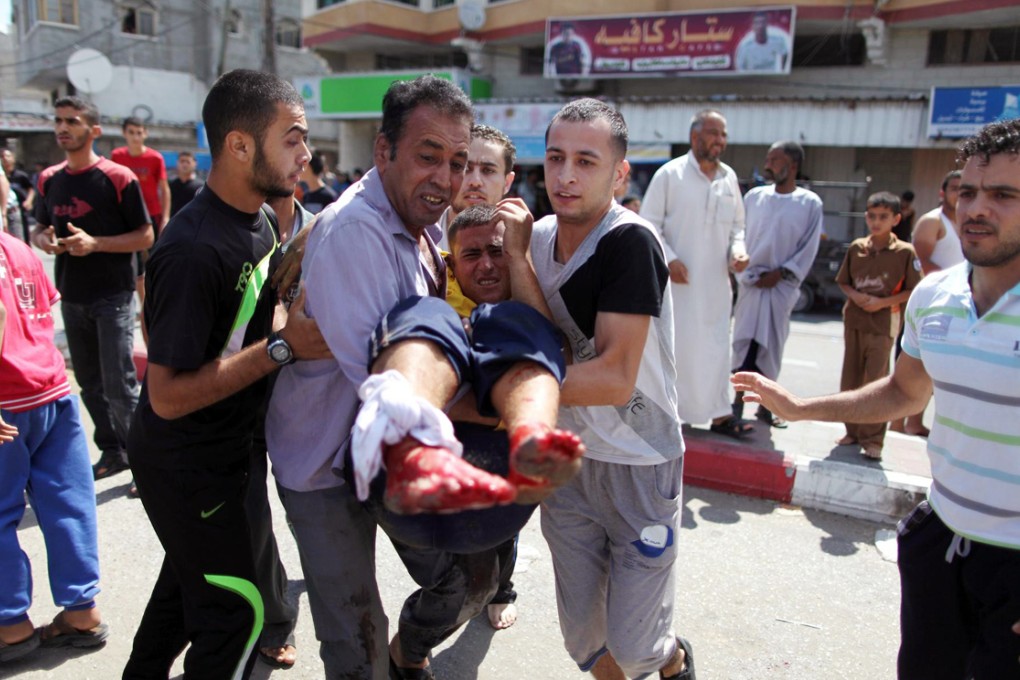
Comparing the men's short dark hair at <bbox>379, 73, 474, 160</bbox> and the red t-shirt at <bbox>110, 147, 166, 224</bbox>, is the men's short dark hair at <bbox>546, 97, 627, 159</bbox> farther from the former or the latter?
the red t-shirt at <bbox>110, 147, 166, 224</bbox>

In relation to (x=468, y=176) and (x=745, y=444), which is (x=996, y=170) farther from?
(x=745, y=444)

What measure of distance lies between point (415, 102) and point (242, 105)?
21.2 inches

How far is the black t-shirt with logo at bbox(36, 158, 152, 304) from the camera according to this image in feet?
14.6

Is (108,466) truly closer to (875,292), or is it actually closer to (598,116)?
(598,116)

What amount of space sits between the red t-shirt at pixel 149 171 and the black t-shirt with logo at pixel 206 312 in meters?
5.56

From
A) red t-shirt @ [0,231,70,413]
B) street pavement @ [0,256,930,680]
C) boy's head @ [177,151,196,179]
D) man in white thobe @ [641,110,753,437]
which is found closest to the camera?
red t-shirt @ [0,231,70,413]

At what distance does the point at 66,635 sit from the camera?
294cm

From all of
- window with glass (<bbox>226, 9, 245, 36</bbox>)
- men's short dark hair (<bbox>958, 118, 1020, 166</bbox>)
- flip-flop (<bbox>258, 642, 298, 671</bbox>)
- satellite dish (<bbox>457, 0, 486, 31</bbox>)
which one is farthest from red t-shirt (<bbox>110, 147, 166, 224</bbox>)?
window with glass (<bbox>226, 9, 245, 36</bbox>)

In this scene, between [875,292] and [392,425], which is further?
[875,292]

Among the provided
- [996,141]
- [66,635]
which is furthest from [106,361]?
[996,141]

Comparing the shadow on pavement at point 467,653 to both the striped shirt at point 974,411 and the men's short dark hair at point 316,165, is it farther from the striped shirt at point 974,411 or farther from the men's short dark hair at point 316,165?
the men's short dark hair at point 316,165

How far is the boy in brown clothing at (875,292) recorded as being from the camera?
517 centimetres

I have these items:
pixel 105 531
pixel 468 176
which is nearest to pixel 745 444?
pixel 468 176

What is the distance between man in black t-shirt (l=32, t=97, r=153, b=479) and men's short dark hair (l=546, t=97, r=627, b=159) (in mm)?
3387
